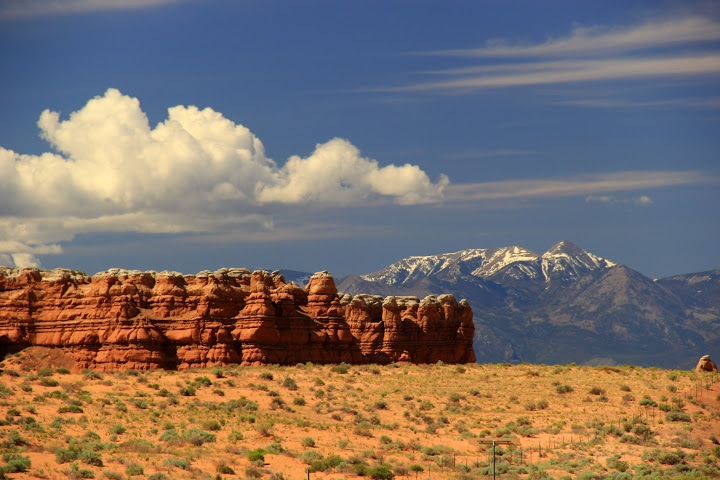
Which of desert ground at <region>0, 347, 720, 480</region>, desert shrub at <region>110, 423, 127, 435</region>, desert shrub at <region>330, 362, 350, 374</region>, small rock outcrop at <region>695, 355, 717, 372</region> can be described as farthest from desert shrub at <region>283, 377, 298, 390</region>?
small rock outcrop at <region>695, 355, 717, 372</region>

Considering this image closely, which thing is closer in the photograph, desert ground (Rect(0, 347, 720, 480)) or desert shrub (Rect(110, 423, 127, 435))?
desert ground (Rect(0, 347, 720, 480))

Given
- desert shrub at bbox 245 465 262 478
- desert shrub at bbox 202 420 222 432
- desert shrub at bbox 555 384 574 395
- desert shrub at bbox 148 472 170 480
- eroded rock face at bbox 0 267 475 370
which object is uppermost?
eroded rock face at bbox 0 267 475 370

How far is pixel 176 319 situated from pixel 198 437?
87.0 ft

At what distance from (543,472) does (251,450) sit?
15.5 meters

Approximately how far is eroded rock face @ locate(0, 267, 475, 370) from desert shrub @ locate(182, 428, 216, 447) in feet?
72.5

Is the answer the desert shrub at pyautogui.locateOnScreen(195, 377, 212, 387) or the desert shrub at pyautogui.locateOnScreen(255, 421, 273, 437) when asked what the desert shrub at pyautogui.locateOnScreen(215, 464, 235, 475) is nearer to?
the desert shrub at pyautogui.locateOnScreen(255, 421, 273, 437)

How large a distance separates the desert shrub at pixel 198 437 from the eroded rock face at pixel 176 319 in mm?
22083

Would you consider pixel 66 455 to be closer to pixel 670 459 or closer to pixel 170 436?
pixel 170 436

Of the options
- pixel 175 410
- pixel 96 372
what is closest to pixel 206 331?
pixel 96 372

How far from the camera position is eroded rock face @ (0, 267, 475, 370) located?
83125mm

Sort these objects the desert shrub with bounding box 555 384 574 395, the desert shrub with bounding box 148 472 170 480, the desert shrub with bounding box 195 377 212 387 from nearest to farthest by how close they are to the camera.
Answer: the desert shrub with bounding box 148 472 170 480
the desert shrub with bounding box 195 377 212 387
the desert shrub with bounding box 555 384 574 395

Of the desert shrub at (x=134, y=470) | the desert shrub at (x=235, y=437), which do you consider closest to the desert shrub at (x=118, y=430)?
the desert shrub at (x=235, y=437)

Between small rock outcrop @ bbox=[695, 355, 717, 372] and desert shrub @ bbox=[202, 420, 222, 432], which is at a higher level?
small rock outcrop @ bbox=[695, 355, 717, 372]

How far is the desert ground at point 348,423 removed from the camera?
186ft
